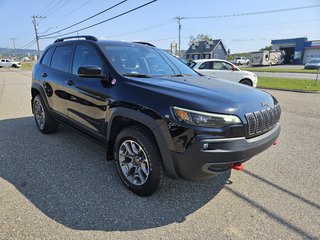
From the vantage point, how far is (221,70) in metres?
11.3

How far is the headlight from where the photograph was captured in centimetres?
230

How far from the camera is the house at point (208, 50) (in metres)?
57.2

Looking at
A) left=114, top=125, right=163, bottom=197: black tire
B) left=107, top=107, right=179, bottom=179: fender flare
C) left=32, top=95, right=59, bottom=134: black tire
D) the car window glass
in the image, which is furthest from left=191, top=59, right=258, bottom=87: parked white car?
left=107, top=107, right=179, bottom=179: fender flare

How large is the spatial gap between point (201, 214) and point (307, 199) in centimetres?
132

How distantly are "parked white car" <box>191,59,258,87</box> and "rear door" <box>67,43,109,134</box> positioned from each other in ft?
26.6

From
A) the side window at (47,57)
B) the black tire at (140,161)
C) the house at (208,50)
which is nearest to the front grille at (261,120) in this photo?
the black tire at (140,161)

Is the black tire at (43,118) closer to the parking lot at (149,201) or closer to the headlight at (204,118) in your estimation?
the parking lot at (149,201)

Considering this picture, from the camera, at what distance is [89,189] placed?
9.96 ft

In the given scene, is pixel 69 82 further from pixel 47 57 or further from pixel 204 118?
pixel 204 118

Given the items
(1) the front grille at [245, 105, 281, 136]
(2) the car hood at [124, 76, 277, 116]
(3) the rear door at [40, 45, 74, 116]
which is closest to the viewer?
(2) the car hood at [124, 76, 277, 116]

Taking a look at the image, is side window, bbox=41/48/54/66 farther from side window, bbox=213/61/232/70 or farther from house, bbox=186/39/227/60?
house, bbox=186/39/227/60

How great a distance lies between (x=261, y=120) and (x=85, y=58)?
8.41 feet

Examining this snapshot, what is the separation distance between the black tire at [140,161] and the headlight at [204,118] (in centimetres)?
50

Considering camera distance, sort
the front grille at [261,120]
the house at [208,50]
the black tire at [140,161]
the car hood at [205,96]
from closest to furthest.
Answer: the car hood at [205,96], the front grille at [261,120], the black tire at [140,161], the house at [208,50]
